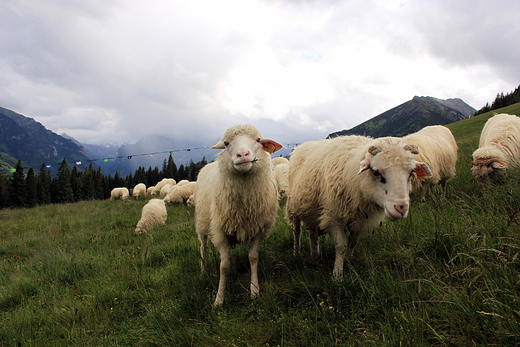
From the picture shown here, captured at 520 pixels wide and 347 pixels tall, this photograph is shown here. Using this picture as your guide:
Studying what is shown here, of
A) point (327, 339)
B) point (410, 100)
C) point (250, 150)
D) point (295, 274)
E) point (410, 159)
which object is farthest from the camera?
point (410, 100)

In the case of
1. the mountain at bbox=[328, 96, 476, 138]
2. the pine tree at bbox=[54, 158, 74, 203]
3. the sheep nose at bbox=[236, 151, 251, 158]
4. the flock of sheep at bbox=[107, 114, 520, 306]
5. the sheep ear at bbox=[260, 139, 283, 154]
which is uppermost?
the mountain at bbox=[328, 96, 476, 138]

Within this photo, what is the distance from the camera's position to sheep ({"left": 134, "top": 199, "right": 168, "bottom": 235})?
29.4ft

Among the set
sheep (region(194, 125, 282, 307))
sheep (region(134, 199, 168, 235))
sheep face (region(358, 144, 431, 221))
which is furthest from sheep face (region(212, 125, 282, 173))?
sheep (region(134, 199, 168, 235))

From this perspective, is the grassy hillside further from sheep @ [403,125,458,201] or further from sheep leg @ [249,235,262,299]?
sheep @ [403,125,458,201]

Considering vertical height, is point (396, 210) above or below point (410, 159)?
below

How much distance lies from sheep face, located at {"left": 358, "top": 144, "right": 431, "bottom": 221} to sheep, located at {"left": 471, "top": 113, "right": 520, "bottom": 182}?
4.44 m

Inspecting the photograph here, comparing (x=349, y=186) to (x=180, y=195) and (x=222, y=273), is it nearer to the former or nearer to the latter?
(x=222, y=273)

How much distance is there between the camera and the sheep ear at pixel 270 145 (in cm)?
387

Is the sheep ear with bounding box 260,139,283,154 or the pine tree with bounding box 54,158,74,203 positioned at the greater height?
the sheep ear with bounding box 260,139,283,154

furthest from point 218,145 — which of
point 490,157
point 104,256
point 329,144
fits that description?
point 490,157

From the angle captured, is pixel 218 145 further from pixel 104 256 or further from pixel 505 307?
pixel 104 256

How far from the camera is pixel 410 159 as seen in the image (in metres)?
2.73

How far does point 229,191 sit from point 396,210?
7.47ft

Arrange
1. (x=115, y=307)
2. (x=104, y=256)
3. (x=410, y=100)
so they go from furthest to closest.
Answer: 1. (x=410, y=100)
2. (x=104, y=256)
3. (x=115, y=307)
